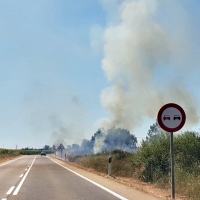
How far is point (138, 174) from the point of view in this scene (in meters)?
21.6

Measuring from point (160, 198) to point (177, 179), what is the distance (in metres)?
4.68

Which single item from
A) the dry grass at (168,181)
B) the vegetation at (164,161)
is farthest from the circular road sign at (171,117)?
the vegetation at (164,161)

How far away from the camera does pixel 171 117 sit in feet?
34.7

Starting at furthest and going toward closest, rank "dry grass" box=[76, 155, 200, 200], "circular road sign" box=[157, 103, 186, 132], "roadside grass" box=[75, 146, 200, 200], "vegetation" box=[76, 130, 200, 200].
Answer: "vegetation" box=[76, 130, 200, 200] < "roadside grass" box=[75, 146, 200, 200] < "dry grass" box=[76, 155, 200, 200] < "circular road sign" box=[157, 103, 186, 132]

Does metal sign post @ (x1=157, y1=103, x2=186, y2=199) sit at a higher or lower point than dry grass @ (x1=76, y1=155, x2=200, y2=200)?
higher

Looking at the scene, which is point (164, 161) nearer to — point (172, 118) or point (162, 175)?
point (162, 175)

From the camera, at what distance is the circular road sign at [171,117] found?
1048 cm

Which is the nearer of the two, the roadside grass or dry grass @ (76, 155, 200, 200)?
dry grass @ (76, 155, 200, 200)

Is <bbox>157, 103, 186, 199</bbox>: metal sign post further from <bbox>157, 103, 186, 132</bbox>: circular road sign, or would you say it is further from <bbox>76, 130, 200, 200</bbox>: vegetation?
<bbox>76, 130, 200, 200</bbox>: vegetation

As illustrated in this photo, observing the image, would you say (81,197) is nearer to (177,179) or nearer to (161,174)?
(177,179)

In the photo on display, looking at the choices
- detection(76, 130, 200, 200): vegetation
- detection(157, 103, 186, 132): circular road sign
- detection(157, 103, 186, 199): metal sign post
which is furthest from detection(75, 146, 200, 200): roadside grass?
detection(157, 103, 186, 132): circular road sign

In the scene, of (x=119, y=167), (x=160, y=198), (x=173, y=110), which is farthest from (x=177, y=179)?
(x=119, y=167)

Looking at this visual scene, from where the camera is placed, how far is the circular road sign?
10477 mm

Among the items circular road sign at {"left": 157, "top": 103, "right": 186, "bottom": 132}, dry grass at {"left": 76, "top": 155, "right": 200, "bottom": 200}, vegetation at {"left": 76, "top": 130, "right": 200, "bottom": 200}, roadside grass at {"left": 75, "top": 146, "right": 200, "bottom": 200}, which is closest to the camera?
circular road sign at {"left": 157, "top": 103, "right": 186, "bottom": 132}
